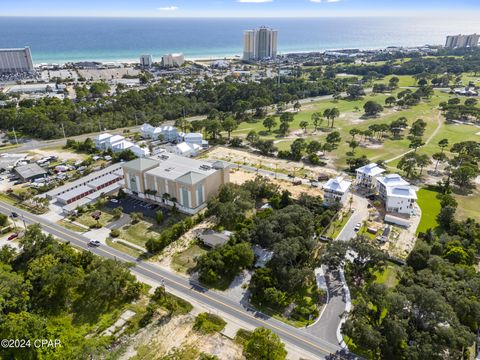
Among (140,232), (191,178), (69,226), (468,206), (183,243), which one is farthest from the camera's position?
(468,206)

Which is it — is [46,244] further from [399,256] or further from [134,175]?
Answer: [399,256]

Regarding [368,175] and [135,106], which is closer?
[368,175]

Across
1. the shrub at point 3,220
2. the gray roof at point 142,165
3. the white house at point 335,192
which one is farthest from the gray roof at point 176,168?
the shrub at point 3,220

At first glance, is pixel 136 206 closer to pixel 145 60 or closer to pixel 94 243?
pixel 94 243

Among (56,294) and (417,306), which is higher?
(417,306)

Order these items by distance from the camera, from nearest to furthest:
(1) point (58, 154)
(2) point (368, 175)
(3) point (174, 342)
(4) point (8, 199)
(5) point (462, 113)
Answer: (3) point (174, 342) < (4) point (8, 199) < (2) point (368, 175) < (1) point (58, 154) < (5) point (462, 113)

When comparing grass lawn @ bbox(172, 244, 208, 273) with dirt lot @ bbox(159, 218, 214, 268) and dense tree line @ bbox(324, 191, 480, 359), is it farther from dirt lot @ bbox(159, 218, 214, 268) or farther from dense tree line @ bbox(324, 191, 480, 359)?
dense tree line @ bbox(324, 191, 480, 359)

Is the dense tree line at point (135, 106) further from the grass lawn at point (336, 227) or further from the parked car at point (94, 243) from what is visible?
the grass lawn at point (336, 227)

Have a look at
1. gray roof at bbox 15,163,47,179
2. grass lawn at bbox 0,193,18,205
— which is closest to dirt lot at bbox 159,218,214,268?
grass lawn at bbox 0,193,18,205

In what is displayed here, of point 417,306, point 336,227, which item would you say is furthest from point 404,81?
point 417,306
